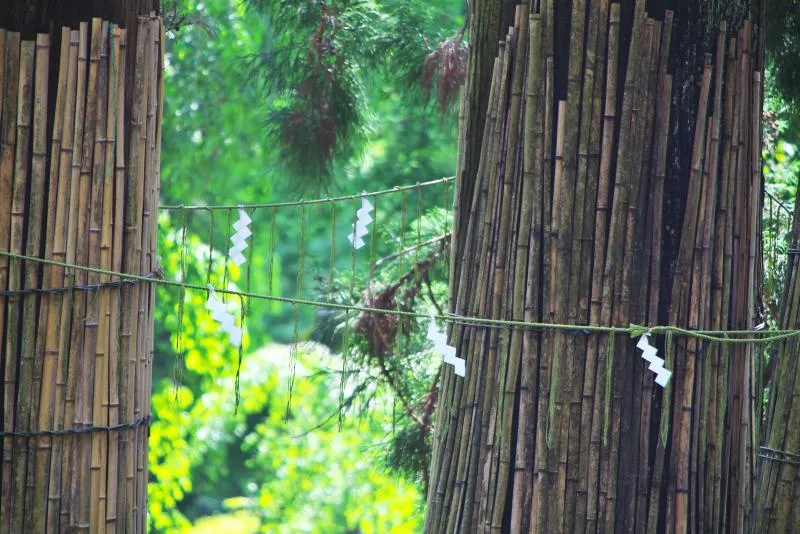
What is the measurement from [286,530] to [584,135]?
7.27m

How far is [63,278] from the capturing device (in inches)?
99.3

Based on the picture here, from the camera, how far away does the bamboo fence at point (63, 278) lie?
8.22ft

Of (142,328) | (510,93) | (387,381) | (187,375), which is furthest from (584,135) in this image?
(187,375)

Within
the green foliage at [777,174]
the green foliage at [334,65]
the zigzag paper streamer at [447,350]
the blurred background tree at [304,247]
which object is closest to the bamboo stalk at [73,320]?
the blurred background tree at [304,247]

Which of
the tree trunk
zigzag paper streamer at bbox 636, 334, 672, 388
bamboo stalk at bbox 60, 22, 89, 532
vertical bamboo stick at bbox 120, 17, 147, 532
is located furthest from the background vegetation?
the tree trunk

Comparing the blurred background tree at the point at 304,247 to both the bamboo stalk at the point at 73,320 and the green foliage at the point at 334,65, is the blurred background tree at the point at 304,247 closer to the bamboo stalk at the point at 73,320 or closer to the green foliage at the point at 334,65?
the green foliage at the point at 334,65

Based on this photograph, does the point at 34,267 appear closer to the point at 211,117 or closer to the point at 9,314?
the point at 9,314

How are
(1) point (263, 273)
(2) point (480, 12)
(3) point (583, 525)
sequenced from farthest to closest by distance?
1. (1) point (263, 273)
2. (2) point (480, 12)
3. (3) point (583, 525)

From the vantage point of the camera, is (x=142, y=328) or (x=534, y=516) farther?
(x=142, y=328)

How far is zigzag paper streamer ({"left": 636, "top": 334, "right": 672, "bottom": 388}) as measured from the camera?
7.73ft

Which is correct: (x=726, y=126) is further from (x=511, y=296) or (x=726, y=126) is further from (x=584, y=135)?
(x=511, y=296)

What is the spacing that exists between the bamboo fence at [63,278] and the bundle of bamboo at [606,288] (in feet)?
2.85

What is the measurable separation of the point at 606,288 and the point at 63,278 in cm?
120

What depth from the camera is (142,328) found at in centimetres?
268
